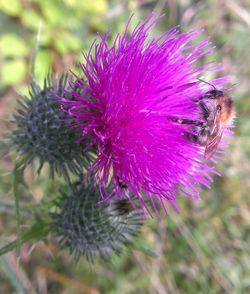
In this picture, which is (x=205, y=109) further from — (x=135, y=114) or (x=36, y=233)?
(x=36, y=233)

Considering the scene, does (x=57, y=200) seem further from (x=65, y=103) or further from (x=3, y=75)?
(x=3, y=75)

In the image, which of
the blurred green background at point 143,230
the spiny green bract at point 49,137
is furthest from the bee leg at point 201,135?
the blurred green background at point 143,230

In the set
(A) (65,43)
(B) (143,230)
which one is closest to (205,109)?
(B) (143,230)

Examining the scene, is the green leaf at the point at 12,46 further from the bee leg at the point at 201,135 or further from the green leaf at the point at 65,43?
the bee leg at the point at 201,135

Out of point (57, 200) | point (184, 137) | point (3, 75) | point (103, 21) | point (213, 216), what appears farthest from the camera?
point (103, 21)

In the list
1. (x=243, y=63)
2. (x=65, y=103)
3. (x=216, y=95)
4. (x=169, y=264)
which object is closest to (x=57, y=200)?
(x=65, y=103)

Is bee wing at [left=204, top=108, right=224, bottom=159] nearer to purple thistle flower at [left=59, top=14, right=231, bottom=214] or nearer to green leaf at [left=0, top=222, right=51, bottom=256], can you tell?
purple thistle flower at [left=59, top=14, right=231, bottom=214]
